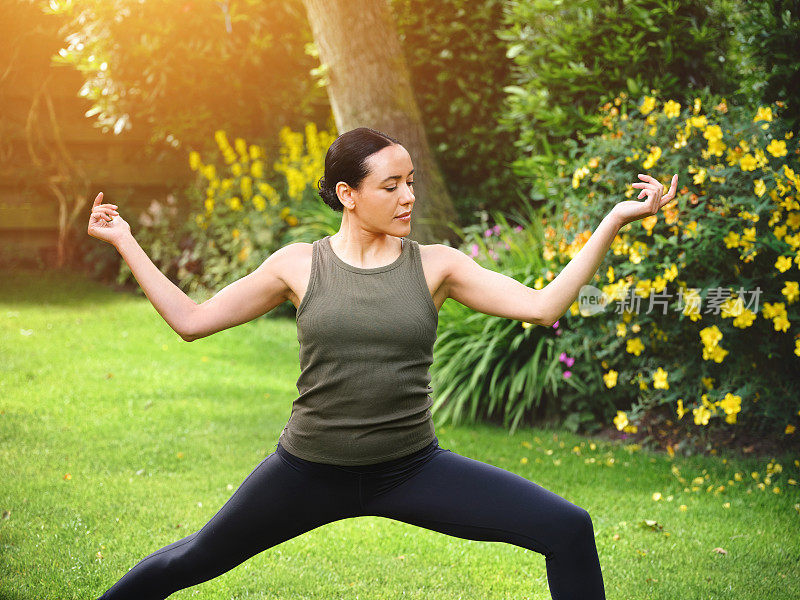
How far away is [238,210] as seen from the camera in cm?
952

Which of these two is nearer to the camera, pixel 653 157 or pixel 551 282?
pixel 551 282

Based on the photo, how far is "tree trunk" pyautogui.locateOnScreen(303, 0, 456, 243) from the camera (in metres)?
6.70

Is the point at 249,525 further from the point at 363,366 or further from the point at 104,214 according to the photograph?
the point at 104,214

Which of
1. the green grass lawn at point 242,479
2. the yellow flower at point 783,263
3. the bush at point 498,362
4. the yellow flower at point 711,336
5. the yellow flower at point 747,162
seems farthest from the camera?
the bush at point 498,362

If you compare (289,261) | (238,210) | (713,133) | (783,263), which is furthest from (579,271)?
(238,210)

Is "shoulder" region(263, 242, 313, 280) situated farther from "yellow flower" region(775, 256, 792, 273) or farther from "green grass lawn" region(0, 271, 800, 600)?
"yellow flower" region(775, 256, 792, 273)

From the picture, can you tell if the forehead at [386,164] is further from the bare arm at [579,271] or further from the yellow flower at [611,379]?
the yellow flower at [611,379]

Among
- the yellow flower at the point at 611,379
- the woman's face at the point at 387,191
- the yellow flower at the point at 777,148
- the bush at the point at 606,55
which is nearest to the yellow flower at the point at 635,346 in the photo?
the yellow flower at the point at 611,379

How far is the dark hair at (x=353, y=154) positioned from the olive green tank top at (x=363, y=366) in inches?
10.3

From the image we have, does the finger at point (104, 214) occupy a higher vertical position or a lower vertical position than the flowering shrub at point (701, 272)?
higher

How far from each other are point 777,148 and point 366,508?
3066mm

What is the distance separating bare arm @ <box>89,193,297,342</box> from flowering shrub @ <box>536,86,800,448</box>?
270 centimetres

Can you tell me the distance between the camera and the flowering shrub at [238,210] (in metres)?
9.19

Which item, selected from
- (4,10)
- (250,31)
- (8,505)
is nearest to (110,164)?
(4,10)
